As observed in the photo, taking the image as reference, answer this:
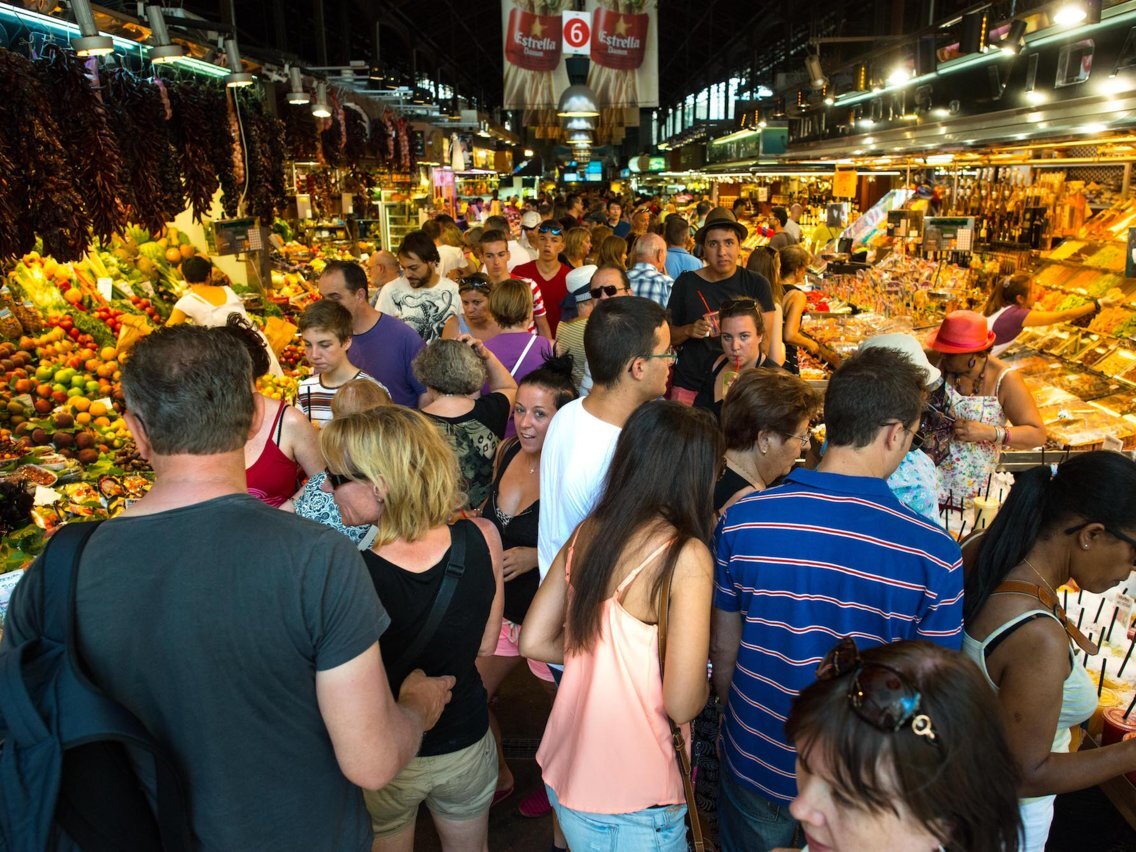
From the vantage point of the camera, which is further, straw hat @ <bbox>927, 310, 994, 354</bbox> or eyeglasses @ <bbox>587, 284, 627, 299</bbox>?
eyeglasses @ <bbox>587, 284, 627, 299</bbox>

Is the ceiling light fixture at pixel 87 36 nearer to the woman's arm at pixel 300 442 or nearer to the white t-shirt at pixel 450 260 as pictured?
the woman's arm at pixel 300 442

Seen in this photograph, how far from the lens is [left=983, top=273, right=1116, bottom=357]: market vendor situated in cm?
586

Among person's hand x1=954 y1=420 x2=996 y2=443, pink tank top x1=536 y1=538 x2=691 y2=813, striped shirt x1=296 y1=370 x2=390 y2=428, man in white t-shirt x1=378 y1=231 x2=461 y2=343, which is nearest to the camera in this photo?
pink tank top x1=536 y1=538 x2=691 y2=813

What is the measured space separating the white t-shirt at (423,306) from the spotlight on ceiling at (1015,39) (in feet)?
13.4

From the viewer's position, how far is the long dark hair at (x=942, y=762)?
1.17 meters

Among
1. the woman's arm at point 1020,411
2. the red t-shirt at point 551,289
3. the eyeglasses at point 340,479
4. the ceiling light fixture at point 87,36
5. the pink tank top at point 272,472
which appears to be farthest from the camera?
the red t-shirt at point 551,289

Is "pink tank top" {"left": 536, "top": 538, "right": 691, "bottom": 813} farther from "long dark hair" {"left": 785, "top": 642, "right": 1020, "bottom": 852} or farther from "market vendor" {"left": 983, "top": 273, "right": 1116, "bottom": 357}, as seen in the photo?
"market vendor" {"left": 983, "top": 273, "right": 1116, "bottom": 357}

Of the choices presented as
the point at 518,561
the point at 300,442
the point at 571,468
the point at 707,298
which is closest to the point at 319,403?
the point at 300,442

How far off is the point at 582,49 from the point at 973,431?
8139 mm

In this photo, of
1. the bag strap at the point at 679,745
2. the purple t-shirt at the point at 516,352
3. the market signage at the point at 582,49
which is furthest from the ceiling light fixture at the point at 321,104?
the bag strap at the point at 679,745

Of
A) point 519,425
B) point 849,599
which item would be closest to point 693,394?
point 519,425

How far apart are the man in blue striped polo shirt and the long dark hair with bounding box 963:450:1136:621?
0.21m

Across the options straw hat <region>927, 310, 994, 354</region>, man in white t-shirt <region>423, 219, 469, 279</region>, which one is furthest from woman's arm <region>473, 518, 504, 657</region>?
man in white t-shirt <region>423, 219, 469, 279</region>

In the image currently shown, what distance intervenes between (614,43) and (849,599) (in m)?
9.64
